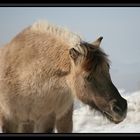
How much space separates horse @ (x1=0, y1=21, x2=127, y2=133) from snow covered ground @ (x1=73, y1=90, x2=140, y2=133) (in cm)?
18

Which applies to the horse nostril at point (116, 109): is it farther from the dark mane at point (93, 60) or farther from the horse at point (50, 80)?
the dark mane at point (93, 60)

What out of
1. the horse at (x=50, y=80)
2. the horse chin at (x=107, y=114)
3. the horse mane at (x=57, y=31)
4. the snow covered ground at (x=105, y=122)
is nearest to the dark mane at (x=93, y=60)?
the horse at (x=50, y=80)

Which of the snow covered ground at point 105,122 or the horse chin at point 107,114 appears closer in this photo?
the horse chin at point 107,114

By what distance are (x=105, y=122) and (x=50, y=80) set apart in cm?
57

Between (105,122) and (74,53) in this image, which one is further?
(105,122)

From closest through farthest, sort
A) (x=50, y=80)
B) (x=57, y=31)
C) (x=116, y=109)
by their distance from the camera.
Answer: (x=116, y=109) < (x=50, y=80) < (x=57, y=31)

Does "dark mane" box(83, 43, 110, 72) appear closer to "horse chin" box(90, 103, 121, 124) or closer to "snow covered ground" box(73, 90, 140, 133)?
"horse chin" box(90, 103, 121, 124)

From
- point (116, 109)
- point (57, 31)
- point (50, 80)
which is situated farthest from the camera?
point (57, 31)

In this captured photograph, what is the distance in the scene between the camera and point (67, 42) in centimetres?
260

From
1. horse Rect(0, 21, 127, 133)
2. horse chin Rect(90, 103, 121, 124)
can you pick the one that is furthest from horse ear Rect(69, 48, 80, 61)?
horse chin Rect(90, 103, 121, 124)

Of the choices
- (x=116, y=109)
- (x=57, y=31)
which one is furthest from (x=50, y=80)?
(x=116, y=109)

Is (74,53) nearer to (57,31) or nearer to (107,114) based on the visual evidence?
(57,31)

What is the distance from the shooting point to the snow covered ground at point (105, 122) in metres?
2.78

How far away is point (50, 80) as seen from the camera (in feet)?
8.32
